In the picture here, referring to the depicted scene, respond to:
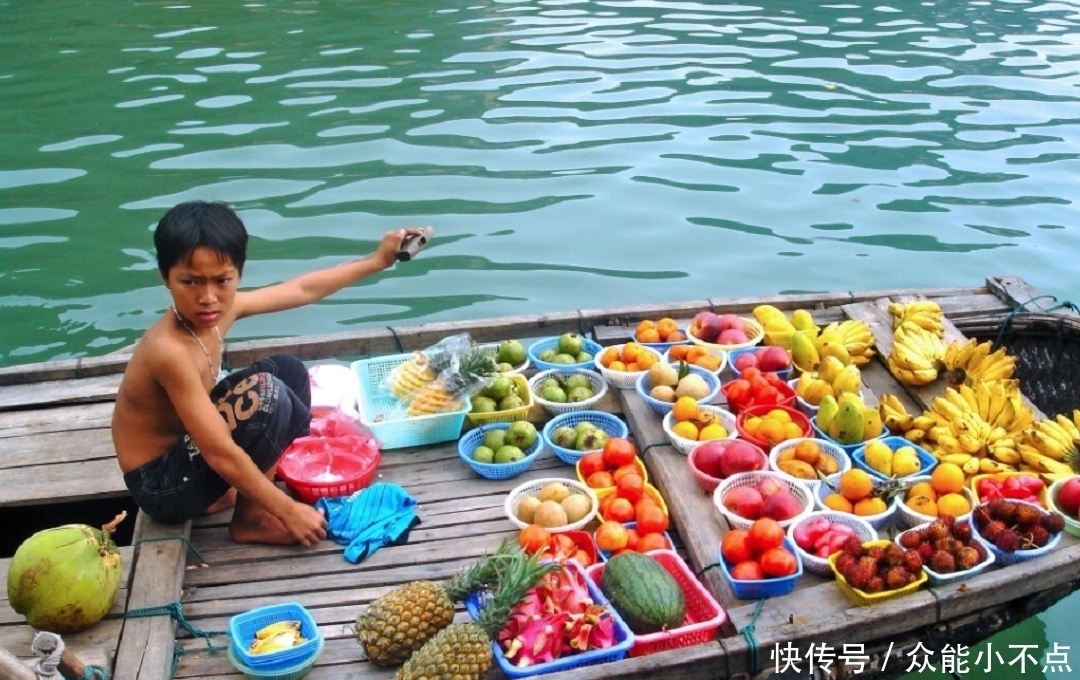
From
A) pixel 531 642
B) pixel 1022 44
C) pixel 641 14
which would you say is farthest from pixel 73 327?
pixel 1022 44

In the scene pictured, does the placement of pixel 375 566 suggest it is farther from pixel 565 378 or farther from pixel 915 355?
pixel 915 355

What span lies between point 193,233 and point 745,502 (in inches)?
88.8

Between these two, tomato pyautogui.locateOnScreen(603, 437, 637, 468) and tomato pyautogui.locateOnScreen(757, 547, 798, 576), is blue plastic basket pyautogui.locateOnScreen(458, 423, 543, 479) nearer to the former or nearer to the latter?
tomato pyautogui.locateOnScreen(603, 437, 637, 468)

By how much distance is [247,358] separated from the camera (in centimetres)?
506

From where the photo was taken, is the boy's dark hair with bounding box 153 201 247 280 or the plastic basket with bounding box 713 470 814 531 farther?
the plastic basket with bounding box 713 470 814 531

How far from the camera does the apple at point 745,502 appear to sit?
385 centimetres

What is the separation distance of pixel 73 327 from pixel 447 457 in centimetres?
403

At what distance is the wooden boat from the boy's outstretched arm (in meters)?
0.62

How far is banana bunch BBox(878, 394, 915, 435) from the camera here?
4.47m

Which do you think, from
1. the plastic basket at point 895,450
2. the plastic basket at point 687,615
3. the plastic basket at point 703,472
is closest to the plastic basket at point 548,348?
the plastic basket at point 703,472

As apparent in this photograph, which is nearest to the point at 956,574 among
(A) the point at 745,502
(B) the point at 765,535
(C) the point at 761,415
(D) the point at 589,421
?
(B) the point at 765,535

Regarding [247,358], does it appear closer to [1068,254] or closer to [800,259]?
[800,259]

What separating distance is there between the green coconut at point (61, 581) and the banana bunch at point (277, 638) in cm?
58

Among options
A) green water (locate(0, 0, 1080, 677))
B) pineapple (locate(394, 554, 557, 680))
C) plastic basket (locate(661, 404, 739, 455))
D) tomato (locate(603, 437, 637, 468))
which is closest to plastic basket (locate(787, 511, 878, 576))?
plastic basket (locate(661, 404, 739, 455))
